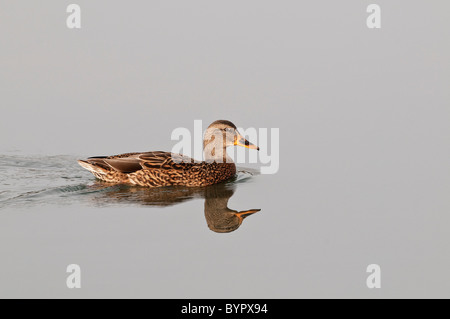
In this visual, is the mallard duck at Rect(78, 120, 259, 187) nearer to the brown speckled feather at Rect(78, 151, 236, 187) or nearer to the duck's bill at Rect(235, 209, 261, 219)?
the brown speckled feather at Rect(78, 151, 236, 187)

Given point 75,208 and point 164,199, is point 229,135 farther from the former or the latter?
point 75,208

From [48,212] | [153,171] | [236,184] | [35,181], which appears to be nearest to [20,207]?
[48,212]

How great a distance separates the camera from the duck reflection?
29.9 feet

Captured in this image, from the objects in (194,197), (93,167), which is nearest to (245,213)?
(194,197)

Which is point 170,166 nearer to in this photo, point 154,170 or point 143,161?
point 154,170

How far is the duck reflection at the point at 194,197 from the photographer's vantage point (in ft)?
29.9

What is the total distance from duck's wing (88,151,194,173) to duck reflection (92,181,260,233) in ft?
1.18

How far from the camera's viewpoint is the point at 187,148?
12.9 meters

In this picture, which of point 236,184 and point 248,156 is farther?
point 248,156

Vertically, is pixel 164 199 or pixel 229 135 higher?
pixel 229 135

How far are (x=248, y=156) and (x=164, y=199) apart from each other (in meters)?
3.33

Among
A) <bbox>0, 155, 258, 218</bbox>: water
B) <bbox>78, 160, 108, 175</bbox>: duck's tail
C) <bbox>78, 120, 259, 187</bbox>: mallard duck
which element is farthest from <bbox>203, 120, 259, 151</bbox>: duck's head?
<bbox>78, 160, 108, 175</bbox>: duck's tail

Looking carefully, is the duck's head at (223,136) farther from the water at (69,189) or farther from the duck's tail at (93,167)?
the duck's tail at (93,167)

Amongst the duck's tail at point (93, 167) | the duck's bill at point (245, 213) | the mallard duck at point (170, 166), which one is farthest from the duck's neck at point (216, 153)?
the duck's bill at point (245, 213)
